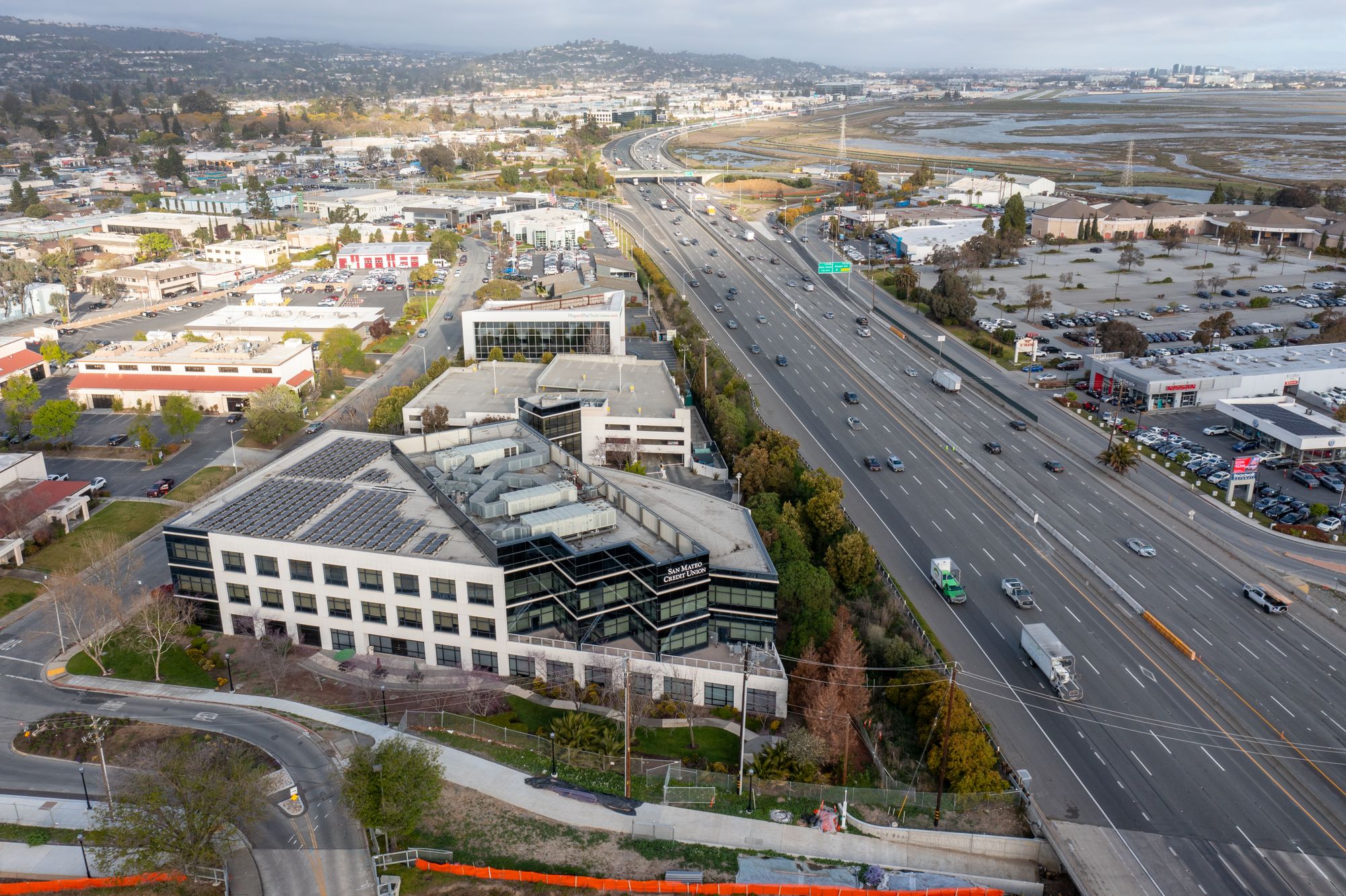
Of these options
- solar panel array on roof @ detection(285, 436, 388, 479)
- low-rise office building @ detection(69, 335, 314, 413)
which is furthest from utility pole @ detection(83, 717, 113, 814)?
low-rise office building @ detection(69, 335, 314, 413)

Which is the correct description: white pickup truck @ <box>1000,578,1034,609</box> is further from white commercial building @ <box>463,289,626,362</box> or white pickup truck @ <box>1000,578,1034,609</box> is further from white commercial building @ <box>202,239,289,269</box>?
white commercial building @ <box>202,239,289,269</box>

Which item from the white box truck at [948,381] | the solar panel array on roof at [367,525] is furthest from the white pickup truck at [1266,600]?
the solar panel array on roof at [367,525]

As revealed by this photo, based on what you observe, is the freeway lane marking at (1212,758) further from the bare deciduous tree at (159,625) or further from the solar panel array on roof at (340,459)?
the bare deciduous tree at (159,625)

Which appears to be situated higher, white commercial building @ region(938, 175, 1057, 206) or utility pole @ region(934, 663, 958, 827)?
white commercial building @ region(938, 175, 1057, 206)

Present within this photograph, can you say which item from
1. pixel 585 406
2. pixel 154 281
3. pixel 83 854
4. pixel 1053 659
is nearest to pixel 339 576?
pixel 83 854

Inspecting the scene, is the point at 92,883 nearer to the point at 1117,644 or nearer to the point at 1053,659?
the point at 1053,659

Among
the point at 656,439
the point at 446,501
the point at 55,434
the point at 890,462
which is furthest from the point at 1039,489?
the point at 55,434
